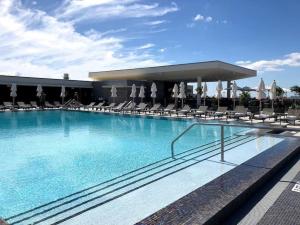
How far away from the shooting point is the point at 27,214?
159 inches

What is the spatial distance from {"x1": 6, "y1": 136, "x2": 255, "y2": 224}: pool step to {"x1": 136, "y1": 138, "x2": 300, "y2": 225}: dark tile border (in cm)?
135

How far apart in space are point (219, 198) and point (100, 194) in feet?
6.54

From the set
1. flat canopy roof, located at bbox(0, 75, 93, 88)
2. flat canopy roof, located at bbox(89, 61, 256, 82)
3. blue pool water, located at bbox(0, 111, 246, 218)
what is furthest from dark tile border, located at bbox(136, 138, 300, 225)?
flat canopy roof, located at bbox(0, 75, 93, 88)

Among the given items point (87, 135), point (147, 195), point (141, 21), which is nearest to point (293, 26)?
point (141, 21)

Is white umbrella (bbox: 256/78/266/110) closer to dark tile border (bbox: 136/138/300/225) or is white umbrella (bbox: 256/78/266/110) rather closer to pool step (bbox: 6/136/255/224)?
pool step (bbox: 6/136/255/224)

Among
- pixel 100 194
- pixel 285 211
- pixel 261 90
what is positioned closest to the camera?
pixel 285 211

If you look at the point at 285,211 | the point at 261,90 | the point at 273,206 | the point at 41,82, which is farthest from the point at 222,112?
the point at 41,82

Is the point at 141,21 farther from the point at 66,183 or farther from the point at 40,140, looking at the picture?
the point at 66,183

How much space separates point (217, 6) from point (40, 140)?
871 cm

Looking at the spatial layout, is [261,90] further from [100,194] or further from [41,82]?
[41,82]

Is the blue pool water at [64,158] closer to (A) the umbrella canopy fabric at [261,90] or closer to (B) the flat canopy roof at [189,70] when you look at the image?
(A) the umbrella canopy fabric at [261,90]

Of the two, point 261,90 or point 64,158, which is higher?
point 261,90

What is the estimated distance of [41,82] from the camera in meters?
30.1

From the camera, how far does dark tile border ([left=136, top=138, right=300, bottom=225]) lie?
301cm
